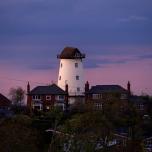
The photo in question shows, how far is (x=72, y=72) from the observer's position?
340 ft

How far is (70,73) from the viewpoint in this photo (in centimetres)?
10338

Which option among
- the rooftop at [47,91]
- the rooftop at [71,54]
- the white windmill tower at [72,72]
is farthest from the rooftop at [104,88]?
the rooftop at [71,54]

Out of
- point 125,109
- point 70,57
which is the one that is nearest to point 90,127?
point 125,109

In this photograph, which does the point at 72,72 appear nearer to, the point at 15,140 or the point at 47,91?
the point at 47,91

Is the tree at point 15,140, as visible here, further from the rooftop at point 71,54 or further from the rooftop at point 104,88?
the rooftop at point 71,54

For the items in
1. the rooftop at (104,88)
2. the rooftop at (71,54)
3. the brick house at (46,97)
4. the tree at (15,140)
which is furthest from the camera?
the rooftop at (71,54)

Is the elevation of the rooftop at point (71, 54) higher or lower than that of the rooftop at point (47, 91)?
higher

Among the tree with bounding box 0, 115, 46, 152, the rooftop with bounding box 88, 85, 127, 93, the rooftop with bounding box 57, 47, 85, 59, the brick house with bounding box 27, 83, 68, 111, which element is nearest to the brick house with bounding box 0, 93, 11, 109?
the brick house with bounding box 27, 83, 68, 111

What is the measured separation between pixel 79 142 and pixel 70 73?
71361 millimetres

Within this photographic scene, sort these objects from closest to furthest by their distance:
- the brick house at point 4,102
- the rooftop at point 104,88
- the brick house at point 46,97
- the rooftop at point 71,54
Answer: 1. the brick house at point 4,102
2. the rooftop at point 104,88
3. the brick house at point 46,97
4. the rooftop at point 71,54

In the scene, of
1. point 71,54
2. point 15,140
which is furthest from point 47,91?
point 15,140

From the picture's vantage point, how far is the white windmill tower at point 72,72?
10031cm

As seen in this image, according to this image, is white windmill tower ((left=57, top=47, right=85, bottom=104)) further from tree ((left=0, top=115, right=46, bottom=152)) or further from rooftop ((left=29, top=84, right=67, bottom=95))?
tree ((left=0, top=115, right=46, bottom=152))

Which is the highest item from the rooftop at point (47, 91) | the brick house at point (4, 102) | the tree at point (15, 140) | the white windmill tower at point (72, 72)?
the white windmill tower at point (72, 72)
